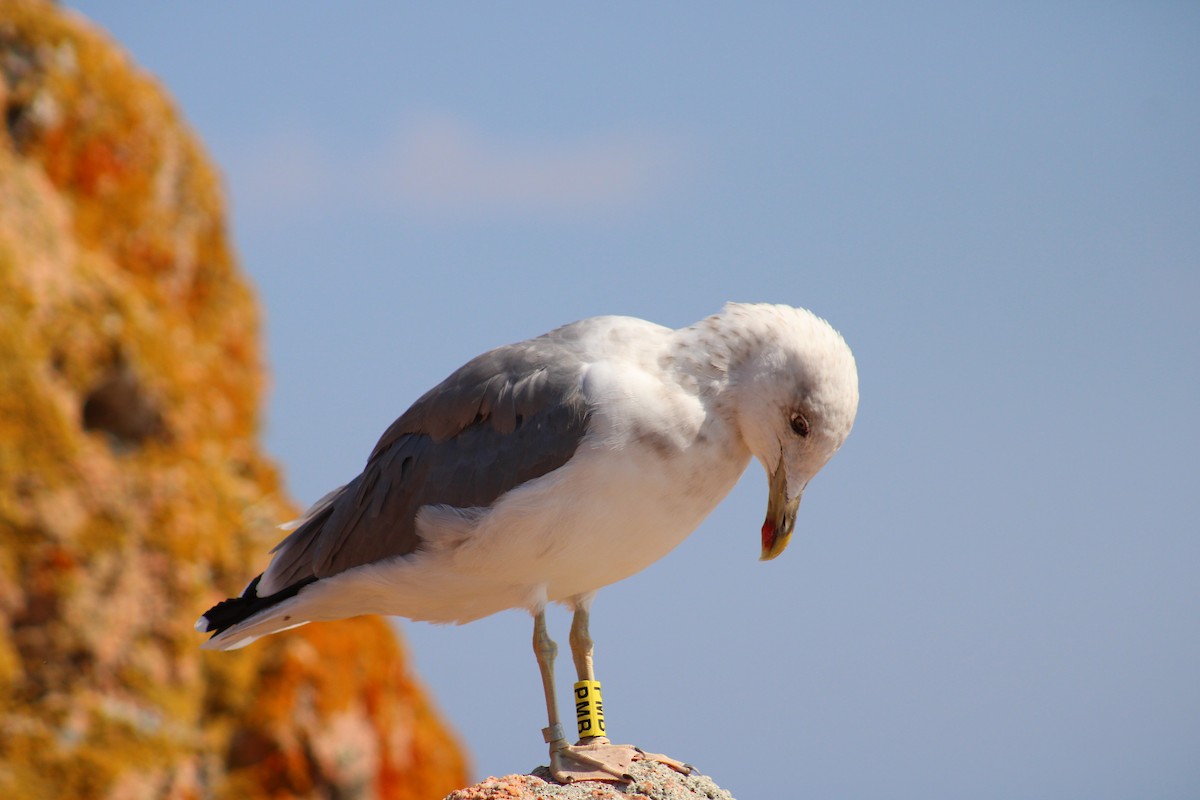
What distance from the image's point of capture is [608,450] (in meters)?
5.95

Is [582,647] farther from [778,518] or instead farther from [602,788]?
[778,518]

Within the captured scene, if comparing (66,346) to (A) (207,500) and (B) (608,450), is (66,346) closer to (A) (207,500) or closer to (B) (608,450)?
(A) (207,500)

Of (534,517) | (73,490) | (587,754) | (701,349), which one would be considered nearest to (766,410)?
(701,349)

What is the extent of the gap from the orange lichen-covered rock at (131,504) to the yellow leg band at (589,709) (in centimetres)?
987

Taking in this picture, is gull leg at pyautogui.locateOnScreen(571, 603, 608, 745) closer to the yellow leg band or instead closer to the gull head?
the yellow leg band

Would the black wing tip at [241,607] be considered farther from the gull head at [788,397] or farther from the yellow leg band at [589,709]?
the gull head at [788,397]

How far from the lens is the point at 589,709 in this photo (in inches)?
263

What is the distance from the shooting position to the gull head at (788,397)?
609 centimetres

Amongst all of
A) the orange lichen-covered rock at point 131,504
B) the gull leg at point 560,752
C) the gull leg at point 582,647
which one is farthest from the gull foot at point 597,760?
the orange lichen-covered rock at point 131,504

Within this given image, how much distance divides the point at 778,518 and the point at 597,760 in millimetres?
1496

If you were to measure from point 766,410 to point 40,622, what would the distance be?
11.4 m

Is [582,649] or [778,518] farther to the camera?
[582,649]

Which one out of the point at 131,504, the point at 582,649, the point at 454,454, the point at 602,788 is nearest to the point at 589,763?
the point at 602,788

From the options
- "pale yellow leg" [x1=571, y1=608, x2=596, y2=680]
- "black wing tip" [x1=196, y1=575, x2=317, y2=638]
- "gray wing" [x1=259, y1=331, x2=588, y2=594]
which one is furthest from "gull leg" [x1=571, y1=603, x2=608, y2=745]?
"black wing tip" [x1=196, y1=575, x2=317, y2=638]
